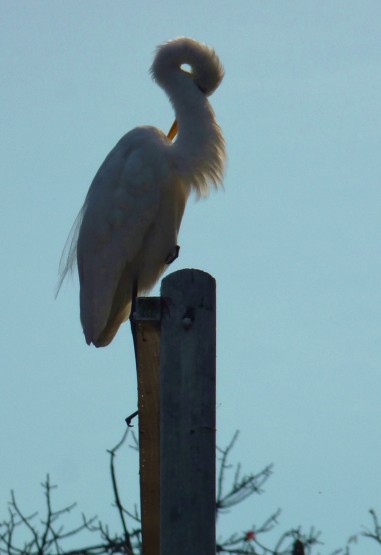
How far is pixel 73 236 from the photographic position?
6113 mm

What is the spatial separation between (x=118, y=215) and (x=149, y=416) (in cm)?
298

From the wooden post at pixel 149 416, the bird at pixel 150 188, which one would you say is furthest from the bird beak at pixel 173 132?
the wooden post at pixel 149 416

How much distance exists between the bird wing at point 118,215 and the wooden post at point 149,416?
2740 mm

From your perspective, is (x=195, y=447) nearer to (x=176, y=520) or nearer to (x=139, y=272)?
(x=176, y=520)

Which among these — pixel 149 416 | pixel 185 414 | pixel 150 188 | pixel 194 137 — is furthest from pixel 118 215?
pixel 185 414

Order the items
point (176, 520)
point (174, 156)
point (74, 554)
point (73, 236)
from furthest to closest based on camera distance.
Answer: point (73, 236) < point (174, 156) < point (74, 554) < point (176, 520)

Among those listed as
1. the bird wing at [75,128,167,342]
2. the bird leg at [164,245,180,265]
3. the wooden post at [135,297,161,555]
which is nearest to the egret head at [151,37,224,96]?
the bird wing at [75,128,167,342]

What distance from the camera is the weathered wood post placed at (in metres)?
2.52

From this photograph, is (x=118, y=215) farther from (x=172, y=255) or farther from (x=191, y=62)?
(x=191, y=62)

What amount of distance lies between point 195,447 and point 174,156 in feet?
10.7

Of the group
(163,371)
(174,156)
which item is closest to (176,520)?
(163,371)

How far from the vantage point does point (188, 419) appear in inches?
101

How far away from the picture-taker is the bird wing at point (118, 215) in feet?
18.4

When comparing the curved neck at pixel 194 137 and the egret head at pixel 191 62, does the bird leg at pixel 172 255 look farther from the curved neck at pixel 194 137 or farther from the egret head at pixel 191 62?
the egret head at pixel 191 62
